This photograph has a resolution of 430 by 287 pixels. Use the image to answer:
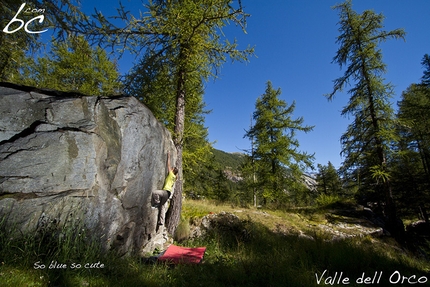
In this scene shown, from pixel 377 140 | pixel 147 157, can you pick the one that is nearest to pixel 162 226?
pixel 147 157

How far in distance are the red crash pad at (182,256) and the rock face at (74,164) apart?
0.78 m

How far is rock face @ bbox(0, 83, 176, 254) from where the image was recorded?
3.32m

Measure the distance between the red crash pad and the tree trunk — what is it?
155 cm

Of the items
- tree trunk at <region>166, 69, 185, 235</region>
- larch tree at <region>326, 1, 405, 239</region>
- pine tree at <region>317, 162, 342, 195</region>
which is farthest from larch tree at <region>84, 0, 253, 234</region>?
pine tree at <region>317, 162, 342, 195</region>

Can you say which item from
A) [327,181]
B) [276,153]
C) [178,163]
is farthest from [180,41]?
[327,181]

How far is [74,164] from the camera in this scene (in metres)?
3.75

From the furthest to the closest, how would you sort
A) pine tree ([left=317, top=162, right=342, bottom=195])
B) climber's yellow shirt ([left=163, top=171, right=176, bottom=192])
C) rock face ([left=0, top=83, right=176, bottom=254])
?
1. pine tree ([left=317, top=162, right=342, bottom=195])
2. climber's yellow shirt ([left=163, top=171, right=176, bottom=192])
3. rock face ([left=0, top=83, right=176, bottom=254])

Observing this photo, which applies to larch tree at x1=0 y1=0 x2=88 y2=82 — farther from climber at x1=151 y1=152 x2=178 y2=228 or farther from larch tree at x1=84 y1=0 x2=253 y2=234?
climber at x1=151 y1=152 x2=178 y2=228

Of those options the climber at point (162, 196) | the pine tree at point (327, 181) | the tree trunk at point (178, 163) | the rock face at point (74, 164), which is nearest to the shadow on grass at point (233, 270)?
the rock face at point (74, 164)

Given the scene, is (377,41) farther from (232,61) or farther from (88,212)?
(88,212)

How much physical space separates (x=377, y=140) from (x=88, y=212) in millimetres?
13977

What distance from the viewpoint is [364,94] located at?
1212cm

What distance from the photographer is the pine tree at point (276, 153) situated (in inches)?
591

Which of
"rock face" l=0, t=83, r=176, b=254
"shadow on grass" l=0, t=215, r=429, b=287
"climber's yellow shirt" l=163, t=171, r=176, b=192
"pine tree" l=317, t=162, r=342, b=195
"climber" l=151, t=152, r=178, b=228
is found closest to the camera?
"shadow on grass" l=0, t=215, r=429, b=287
